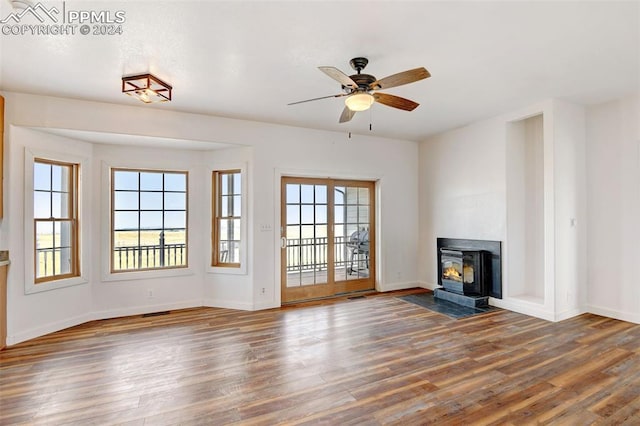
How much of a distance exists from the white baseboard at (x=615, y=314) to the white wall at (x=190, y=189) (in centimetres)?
290

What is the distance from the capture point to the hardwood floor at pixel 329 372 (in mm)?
2270

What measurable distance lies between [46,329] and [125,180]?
2.19 metres

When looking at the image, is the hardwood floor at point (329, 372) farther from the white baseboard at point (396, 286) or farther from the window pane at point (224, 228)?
the white baseboard at point (396, 286)

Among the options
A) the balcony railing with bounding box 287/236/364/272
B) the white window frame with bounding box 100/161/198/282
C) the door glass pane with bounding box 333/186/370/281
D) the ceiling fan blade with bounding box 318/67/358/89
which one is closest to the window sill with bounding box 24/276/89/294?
the white window frame with bounding box 100/161/198/282

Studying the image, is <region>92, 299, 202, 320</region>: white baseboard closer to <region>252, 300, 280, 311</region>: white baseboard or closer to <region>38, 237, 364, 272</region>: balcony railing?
<region>38, 237, 364, 272</region>: balcony railing

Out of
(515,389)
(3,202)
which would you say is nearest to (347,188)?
(515,389)

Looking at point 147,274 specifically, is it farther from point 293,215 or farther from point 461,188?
point 461,188

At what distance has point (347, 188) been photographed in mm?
5891

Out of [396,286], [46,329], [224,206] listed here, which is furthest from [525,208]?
[46,329]

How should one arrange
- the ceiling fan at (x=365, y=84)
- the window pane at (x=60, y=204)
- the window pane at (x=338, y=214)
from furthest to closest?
the window pane at (x=338, y=214) < the window pane at (x=60, y=204) < the ceiling fan at (x=365, y=84)

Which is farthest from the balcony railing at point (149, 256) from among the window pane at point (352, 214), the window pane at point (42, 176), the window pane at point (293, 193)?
the window pane at point (352, 214)

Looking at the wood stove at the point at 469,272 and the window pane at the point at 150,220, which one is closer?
the window pane at the point at 150,220

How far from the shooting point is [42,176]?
404 centimetres

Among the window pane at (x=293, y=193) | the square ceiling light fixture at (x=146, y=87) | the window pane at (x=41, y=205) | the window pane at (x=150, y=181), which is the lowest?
the window pane at (x=41, y=205)
